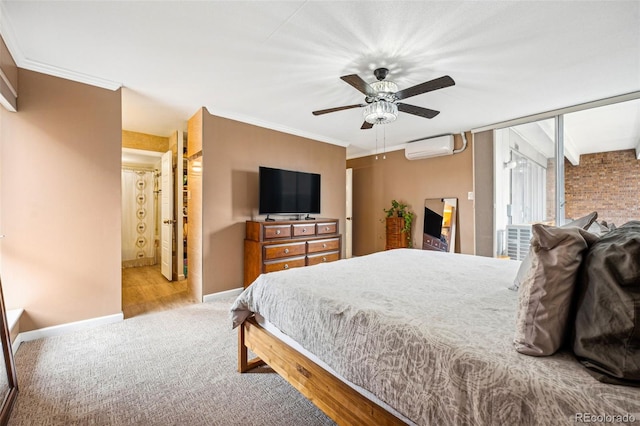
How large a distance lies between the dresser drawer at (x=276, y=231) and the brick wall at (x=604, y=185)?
3.89 m

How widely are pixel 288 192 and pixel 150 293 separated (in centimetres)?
236

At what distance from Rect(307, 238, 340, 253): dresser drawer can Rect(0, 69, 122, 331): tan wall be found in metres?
2.28

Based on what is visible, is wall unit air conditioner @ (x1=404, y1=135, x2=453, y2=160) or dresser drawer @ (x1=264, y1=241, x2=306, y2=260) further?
wall unit air conditioner @ (x1=404, y1=135, x2=453, y2=160)

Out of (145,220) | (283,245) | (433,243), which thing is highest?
(145,220)

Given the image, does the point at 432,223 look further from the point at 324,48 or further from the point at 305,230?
the point at 324,48

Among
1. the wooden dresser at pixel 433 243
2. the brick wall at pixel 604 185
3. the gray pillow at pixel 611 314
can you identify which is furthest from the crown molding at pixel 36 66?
the brick wall at pixel 604 185

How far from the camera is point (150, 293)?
386 centimetres

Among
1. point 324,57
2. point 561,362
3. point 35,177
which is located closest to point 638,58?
point 324,57

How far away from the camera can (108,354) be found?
2258mm

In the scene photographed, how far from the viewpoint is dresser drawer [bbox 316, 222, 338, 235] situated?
4.23 metres

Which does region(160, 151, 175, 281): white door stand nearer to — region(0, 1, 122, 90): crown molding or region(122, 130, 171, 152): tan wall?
region(122, 130, 171, 152): tan wall

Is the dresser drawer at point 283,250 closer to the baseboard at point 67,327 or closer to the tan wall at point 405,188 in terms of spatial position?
the baseboard at point 67,327

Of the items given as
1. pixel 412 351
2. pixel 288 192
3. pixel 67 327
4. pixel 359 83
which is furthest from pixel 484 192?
pixel 67 327

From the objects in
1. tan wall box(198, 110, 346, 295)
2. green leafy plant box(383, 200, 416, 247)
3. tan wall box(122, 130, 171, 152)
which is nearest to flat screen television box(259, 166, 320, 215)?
tan wall box(198, 110, 346, 295)
